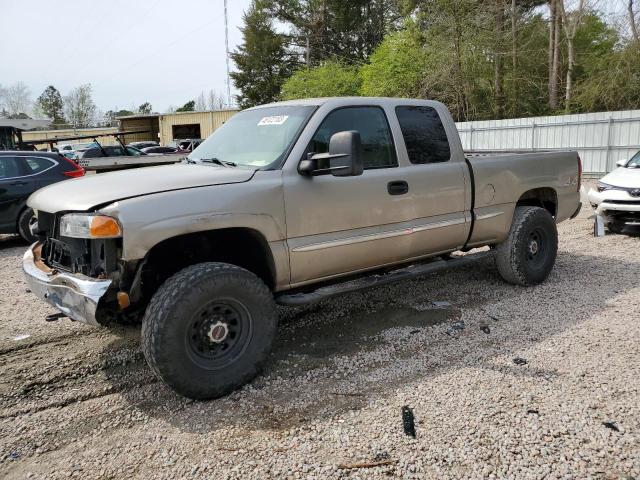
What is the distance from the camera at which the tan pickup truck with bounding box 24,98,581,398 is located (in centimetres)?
323

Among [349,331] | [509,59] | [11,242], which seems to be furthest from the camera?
[509,59]

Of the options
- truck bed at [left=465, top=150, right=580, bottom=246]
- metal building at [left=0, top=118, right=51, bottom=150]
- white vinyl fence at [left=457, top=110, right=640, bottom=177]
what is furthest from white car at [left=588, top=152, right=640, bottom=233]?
metal building at [left=0, top=118, right=51, bottom=150]

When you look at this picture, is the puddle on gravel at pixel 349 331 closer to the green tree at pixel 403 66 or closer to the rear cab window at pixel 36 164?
the rear cab window at pixel 36 164

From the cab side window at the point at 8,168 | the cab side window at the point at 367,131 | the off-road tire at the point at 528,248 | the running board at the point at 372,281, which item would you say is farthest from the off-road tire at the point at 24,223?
the off-road tire at the point at 528,248

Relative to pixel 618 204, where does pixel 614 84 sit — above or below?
above

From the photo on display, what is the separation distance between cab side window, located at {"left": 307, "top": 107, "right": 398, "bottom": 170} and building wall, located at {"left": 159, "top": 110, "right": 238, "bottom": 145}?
40.4 m

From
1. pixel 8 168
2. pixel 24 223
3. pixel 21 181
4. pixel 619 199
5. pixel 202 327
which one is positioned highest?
pixel 8 168

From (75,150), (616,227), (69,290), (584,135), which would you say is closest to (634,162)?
(616,227)

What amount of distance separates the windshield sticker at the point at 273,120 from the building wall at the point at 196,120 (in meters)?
40.3

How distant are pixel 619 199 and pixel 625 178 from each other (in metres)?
0.50

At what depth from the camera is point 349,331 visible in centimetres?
464

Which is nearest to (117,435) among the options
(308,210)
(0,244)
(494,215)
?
(308,210)

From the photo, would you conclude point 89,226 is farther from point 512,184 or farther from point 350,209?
point 512,184

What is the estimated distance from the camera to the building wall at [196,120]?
4450 cm
